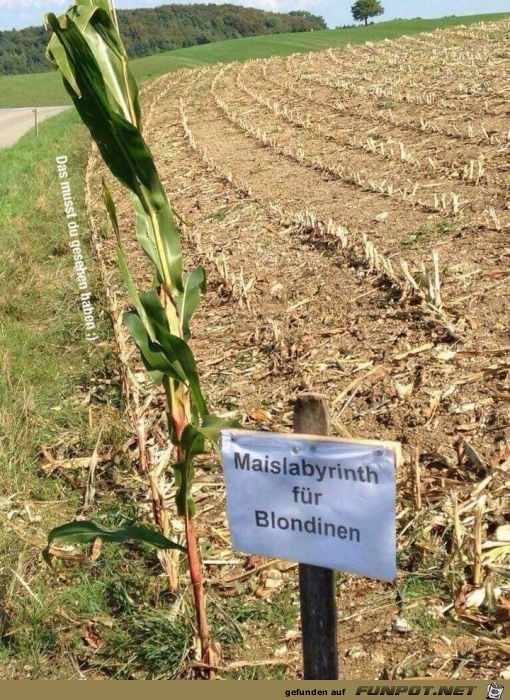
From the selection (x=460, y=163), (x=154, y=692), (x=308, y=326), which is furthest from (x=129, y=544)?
(x=460, y=163)

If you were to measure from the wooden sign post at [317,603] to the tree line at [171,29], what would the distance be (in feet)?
254

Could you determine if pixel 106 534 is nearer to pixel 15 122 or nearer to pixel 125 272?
pixel 125 272

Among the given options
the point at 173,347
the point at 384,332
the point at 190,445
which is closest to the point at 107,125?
the point at 173,347

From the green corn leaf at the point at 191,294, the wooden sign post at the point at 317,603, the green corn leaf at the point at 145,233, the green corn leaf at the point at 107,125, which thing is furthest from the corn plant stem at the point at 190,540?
the wooden sign post at the point at 317,603

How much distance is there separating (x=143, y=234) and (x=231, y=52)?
159 ft

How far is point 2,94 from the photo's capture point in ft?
147

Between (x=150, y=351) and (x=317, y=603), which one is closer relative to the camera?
(x=317, y=603)

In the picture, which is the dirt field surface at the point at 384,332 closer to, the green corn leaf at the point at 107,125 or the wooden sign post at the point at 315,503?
the wooden sign post at the point at 315,503

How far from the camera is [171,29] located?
87.3 metres

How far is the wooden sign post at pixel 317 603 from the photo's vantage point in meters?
2.10

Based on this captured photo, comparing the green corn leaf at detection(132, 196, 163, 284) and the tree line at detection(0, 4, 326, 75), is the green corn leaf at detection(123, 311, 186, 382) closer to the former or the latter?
the green corn leaf at detection(132, 196, 163, 284)

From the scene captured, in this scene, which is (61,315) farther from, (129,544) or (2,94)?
(2,94)

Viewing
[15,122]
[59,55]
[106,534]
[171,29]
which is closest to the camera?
[59,55]

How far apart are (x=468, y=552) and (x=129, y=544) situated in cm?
153
